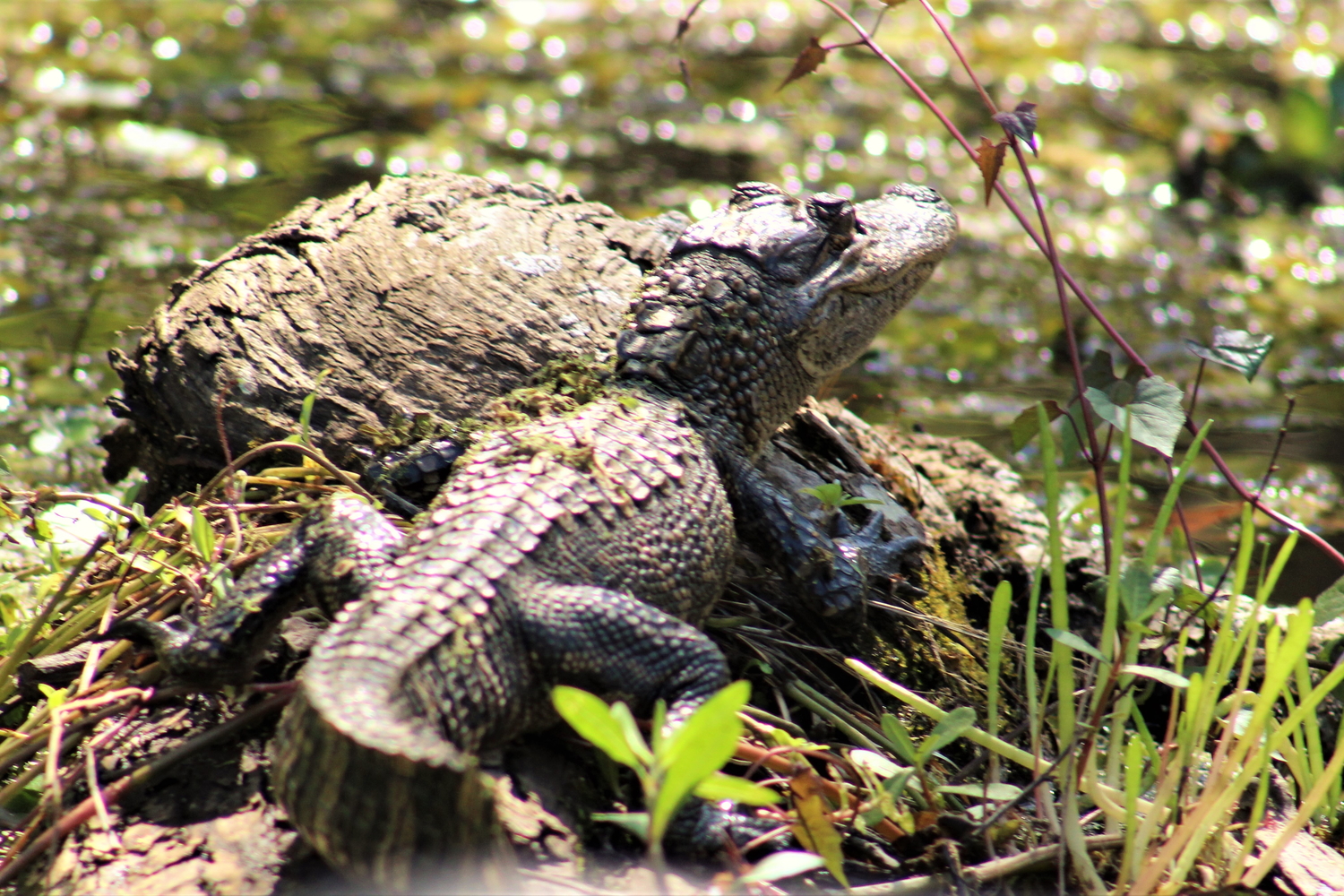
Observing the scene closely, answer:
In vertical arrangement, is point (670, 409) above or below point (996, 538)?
above

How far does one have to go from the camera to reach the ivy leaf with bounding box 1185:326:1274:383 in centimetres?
257

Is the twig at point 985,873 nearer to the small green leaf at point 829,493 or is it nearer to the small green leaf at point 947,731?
the small green leaf at point 947,731

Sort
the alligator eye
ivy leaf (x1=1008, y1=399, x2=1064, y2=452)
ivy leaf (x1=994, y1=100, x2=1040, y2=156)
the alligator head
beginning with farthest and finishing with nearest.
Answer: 1. the alligator eye
2. the alligator head
3. ivy leaf (x1=1008, y1=399, x2=1064, y2=452)
4. ivy leaf (x1=994, y1=100, x2=1040, y2=156)

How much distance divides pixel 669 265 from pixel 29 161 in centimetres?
533

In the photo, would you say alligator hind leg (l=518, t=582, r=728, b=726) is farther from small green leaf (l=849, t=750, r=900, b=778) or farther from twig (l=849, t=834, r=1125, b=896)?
twig (l=849, t=834, r=1125, b=896)

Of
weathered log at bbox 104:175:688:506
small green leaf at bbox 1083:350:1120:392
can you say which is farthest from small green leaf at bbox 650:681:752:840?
weathered log at bbox 104:175:688:506

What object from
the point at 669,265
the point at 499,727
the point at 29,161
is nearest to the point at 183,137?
the point at 29,161

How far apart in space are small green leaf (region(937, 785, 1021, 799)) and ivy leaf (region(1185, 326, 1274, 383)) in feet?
3.70

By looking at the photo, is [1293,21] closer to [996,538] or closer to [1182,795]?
[996,538]

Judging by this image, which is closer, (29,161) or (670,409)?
(670,409)

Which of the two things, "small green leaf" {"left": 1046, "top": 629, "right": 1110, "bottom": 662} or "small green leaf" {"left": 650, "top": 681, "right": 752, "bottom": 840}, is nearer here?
"small green leaf" {"left": 650, "top": 681, "right": 752, "bottom": 840}

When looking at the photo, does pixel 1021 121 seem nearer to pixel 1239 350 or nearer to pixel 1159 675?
pixel 1239 350

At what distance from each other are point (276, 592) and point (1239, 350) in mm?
2294

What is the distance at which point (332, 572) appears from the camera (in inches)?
86.4
